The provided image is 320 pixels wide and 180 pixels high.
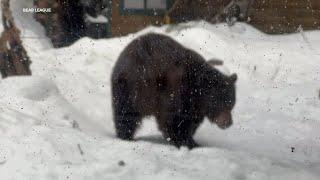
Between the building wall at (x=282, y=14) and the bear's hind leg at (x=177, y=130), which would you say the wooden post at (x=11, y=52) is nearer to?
the bear's hind leg at (x=177, y=130)

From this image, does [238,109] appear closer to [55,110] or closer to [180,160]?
[180,160]

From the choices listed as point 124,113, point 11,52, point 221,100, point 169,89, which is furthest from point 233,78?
point 11,52

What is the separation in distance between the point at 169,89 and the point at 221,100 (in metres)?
0.40

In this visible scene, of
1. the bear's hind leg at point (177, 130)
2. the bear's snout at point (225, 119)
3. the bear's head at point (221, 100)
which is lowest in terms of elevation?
the bear's hind leg at point (177, 130)

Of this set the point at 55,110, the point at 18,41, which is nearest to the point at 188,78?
the point at 55,110

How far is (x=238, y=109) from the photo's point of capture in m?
3.93

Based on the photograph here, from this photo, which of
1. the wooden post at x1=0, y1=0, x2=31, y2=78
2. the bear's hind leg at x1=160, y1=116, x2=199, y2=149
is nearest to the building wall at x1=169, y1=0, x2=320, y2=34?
the bear's hind leg at x1=160, y1=116, x2=199, y2=149

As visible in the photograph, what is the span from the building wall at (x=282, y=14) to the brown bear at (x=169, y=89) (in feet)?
1.39

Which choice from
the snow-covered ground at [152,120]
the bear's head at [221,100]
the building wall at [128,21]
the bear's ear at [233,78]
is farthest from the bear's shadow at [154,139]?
the building wall at [128,21]

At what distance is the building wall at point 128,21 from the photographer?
3408 mm

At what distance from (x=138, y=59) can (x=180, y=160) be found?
75 centimetres

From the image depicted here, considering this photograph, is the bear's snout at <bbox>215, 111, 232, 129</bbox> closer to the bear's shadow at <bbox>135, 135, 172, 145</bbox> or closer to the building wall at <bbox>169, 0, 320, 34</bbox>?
the bear's shadow at <bbox>135, 135, 172, 145</bbox>

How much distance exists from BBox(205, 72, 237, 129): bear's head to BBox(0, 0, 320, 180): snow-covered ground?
0.24 feet

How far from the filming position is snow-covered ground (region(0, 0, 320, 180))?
3.27 metres
